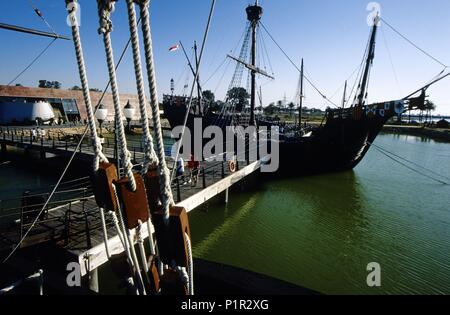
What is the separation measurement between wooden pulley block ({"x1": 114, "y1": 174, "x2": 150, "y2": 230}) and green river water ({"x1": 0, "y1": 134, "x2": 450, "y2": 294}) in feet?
20.8

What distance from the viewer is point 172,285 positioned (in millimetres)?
2590

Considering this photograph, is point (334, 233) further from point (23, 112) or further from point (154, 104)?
point (23, 112)

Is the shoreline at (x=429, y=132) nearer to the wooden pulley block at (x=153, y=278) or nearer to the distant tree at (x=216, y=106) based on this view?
the distant tree at (x=216, y=106)

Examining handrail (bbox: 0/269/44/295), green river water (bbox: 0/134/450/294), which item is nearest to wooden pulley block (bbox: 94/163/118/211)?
handrail (bbox: 0/269/44/295)

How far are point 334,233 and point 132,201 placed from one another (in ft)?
32.7

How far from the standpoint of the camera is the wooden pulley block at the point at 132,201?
7.29ft

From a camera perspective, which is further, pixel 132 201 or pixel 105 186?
pixel 105 186

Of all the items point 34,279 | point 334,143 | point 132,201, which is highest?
point 132,201

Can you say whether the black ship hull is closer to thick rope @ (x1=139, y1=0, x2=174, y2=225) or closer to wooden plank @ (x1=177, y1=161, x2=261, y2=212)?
wooden plank @ (x1=177, y1=161, x2=261, y2=212)

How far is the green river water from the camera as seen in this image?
758cm

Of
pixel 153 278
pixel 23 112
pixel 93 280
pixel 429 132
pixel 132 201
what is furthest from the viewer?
pixel 429 132

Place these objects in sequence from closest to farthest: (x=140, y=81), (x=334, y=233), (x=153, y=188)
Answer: (x=140, y=81) → (x=153, y=188) → (x=334, y=233)

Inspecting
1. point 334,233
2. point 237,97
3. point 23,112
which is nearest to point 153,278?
point 334,233

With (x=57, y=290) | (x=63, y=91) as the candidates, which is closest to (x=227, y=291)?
(x=57, y=290)
